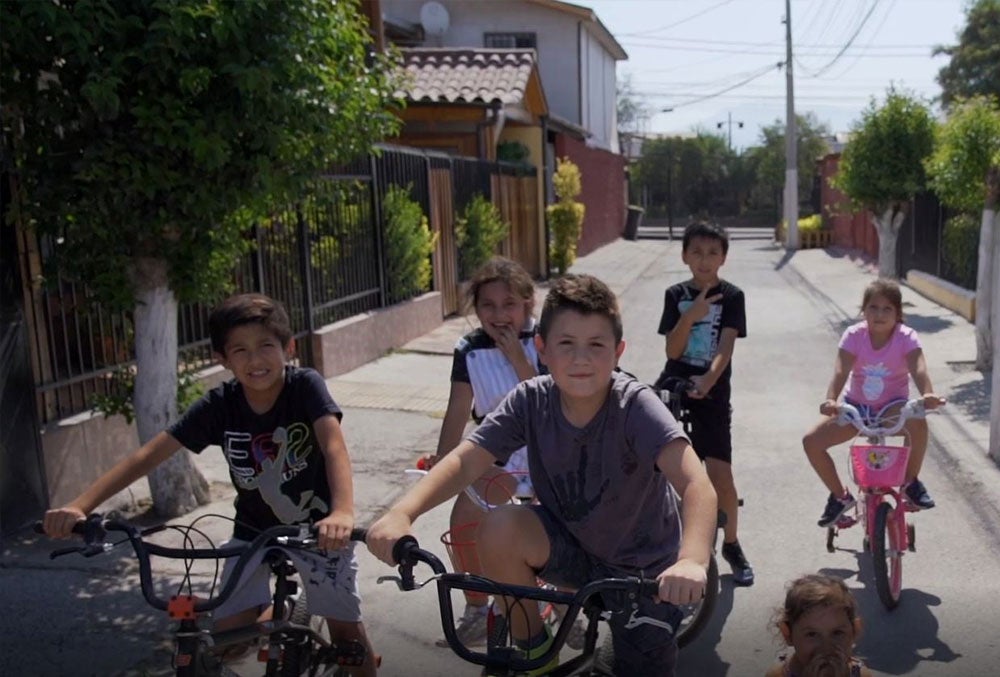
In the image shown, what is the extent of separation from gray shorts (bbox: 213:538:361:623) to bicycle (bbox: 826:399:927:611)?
8.64ft

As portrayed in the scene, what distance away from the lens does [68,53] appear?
5246mm

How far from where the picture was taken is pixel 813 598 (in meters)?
3.15

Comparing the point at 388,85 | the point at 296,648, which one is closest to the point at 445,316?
the point at 388,85

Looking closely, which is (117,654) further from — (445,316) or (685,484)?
(445,316)

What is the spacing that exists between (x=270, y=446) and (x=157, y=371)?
2.86 metres

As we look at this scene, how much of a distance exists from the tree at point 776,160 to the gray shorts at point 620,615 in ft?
158

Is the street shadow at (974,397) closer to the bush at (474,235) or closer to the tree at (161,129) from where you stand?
the tree at (161,129)

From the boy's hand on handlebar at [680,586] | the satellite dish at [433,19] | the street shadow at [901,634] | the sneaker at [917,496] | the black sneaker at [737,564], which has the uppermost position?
the satellite dish at [433,19]

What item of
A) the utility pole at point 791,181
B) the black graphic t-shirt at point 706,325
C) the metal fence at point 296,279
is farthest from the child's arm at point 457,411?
the utility pole at point 791,181

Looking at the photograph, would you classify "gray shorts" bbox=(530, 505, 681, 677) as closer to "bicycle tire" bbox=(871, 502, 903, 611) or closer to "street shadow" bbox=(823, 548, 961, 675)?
"street shadow" bbox=(823, 548, 961, 675)

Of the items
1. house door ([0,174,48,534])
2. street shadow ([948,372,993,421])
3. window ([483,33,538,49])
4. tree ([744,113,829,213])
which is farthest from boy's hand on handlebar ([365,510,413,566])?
tree ([744,113,829,213])

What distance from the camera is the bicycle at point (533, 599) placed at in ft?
7.77

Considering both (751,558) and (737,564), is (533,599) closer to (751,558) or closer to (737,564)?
(737,564)

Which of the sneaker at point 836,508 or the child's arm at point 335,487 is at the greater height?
the child's arm at point 335,487
